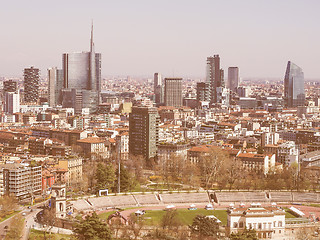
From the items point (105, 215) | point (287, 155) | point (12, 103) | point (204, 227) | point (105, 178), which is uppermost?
point (12, 103)

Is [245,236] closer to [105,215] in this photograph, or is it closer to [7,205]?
[105,215]

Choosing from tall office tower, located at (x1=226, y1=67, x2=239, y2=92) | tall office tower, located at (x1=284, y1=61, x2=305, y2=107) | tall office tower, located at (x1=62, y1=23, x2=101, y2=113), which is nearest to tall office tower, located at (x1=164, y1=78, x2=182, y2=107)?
tall office tower, located at (x1=62, y1=23, x2=101, y2=113)

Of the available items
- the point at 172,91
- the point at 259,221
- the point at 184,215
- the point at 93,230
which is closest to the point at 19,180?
the point at 184,215

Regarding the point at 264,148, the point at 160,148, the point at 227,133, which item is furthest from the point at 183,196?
the point at 227,133

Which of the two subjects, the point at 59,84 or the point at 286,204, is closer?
the point at 286,204

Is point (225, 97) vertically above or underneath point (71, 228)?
above

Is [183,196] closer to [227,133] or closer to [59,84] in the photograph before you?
[227,133]

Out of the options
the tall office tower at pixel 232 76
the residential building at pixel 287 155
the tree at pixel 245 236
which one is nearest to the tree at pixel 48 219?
the tree at pixel 245 236
